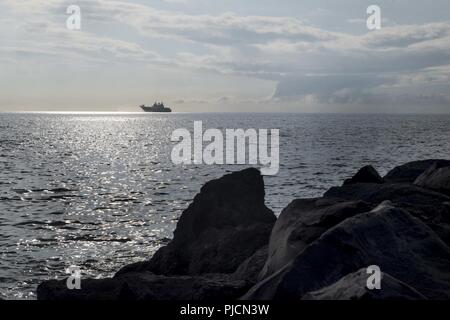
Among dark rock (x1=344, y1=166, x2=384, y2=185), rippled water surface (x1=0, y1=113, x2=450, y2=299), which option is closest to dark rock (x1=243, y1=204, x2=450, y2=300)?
dark rock (x1=344, y1=166, x2=384, y2=185)

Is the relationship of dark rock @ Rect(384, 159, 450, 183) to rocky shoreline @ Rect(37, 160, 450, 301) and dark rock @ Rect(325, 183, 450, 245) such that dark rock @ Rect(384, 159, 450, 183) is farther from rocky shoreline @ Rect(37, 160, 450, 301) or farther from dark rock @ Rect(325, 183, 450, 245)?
dark rock @ Rect(325, 183, 450, 245)

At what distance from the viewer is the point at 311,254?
7426 millimetres

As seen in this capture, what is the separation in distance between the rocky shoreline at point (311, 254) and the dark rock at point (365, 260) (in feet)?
0.05

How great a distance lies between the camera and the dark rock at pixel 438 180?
590 inches

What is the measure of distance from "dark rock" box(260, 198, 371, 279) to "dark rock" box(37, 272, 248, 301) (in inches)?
34.1

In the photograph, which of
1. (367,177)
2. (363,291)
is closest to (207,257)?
(367,177)

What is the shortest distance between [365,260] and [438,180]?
9.21 metres

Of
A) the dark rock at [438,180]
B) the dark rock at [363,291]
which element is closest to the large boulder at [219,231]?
the dark rock at [438,180]

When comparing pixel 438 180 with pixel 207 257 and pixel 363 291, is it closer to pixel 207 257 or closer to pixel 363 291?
pixel 207 257

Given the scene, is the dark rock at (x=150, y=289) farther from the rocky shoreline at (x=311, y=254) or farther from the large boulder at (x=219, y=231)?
the large boulder at (x=219, y=231)

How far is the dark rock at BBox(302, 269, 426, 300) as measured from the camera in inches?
231
